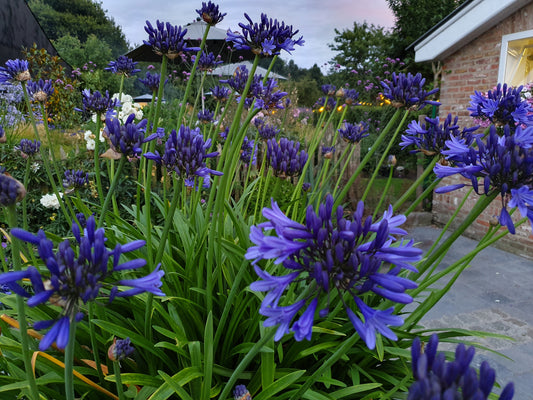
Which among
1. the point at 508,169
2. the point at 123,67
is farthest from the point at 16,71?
the point at 508,169

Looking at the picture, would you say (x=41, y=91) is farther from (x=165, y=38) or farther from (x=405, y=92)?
(x=405, y=92)

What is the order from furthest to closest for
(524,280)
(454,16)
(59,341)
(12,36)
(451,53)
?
(12,36) < (451,53) < (454,16) < (524,280) < (59,341)

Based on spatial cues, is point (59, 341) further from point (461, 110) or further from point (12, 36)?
point (12, 36)

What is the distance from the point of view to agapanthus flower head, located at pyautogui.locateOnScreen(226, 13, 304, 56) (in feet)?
4.99

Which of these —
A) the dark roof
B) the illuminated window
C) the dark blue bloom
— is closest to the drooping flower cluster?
the dark blue bloom

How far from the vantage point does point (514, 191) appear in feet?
2.99

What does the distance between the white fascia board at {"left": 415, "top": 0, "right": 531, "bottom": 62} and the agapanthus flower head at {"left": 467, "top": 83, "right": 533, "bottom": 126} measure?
15.6 feet

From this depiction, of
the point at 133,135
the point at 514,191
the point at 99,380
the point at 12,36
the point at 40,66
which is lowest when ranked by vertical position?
the point at 99,380

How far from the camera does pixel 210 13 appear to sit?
1698 millimetres

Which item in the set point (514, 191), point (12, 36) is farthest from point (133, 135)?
point (12, 36)

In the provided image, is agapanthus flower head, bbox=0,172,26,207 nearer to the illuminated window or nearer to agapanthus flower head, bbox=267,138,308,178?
agapanthus flower head, bbox=267,138,308,178

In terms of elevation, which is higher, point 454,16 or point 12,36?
point 12,36

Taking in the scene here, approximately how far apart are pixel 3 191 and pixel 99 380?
0.92 meters

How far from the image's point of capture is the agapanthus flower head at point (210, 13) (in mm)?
1690
